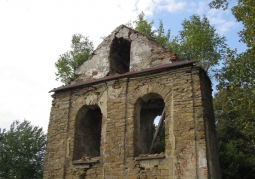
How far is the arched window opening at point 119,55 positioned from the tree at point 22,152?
856 centimetres

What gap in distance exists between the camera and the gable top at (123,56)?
835 cm

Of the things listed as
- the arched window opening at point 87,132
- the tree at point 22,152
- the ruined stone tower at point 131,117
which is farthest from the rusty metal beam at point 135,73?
the tree at point 22,152

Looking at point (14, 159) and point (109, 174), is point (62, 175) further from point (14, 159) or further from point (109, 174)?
point (14, 159)

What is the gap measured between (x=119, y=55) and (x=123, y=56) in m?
0.22

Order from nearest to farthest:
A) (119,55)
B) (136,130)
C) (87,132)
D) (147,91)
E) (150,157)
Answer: (150,157)
(136,130)
(147,91)
(87,132)
(119,55)

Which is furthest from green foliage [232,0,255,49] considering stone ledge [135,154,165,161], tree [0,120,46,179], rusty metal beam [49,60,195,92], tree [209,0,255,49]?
tree [0,120,46,179]

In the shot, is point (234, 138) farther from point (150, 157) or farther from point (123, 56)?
point (150, 157)

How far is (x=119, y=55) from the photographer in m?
9.79

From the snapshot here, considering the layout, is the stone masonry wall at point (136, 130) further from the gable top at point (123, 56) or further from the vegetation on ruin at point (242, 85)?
the vegetation on ruin at point (242, 85)

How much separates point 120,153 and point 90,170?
94cm

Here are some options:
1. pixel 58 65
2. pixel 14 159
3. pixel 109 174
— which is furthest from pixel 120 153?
pixel 14 159

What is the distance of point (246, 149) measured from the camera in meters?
14.3

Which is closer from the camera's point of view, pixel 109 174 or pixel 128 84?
pixel 109 174

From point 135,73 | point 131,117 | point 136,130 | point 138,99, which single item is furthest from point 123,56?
point 136,130
